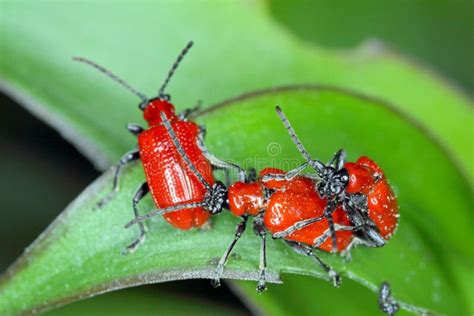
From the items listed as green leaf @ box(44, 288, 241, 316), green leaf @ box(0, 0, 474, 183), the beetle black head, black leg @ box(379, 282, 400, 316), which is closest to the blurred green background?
green leaf @ box(44, 288, 241, 316)

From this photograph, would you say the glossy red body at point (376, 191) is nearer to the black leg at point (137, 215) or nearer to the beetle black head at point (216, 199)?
the beetle black head at point (216, 199)

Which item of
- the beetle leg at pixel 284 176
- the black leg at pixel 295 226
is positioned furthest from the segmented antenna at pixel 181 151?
the black leg at pixel 295 226

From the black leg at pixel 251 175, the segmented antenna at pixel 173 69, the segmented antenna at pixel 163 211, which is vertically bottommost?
the segmented antenna at pixel 163 211

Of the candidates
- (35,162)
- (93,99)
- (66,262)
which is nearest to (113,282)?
(66,262)

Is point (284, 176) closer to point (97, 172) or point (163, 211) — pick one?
point (163, 211)

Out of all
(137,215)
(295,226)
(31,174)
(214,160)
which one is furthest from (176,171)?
(31,174)

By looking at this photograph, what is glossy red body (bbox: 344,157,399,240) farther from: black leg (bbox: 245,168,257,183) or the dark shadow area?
the dark shadow area
